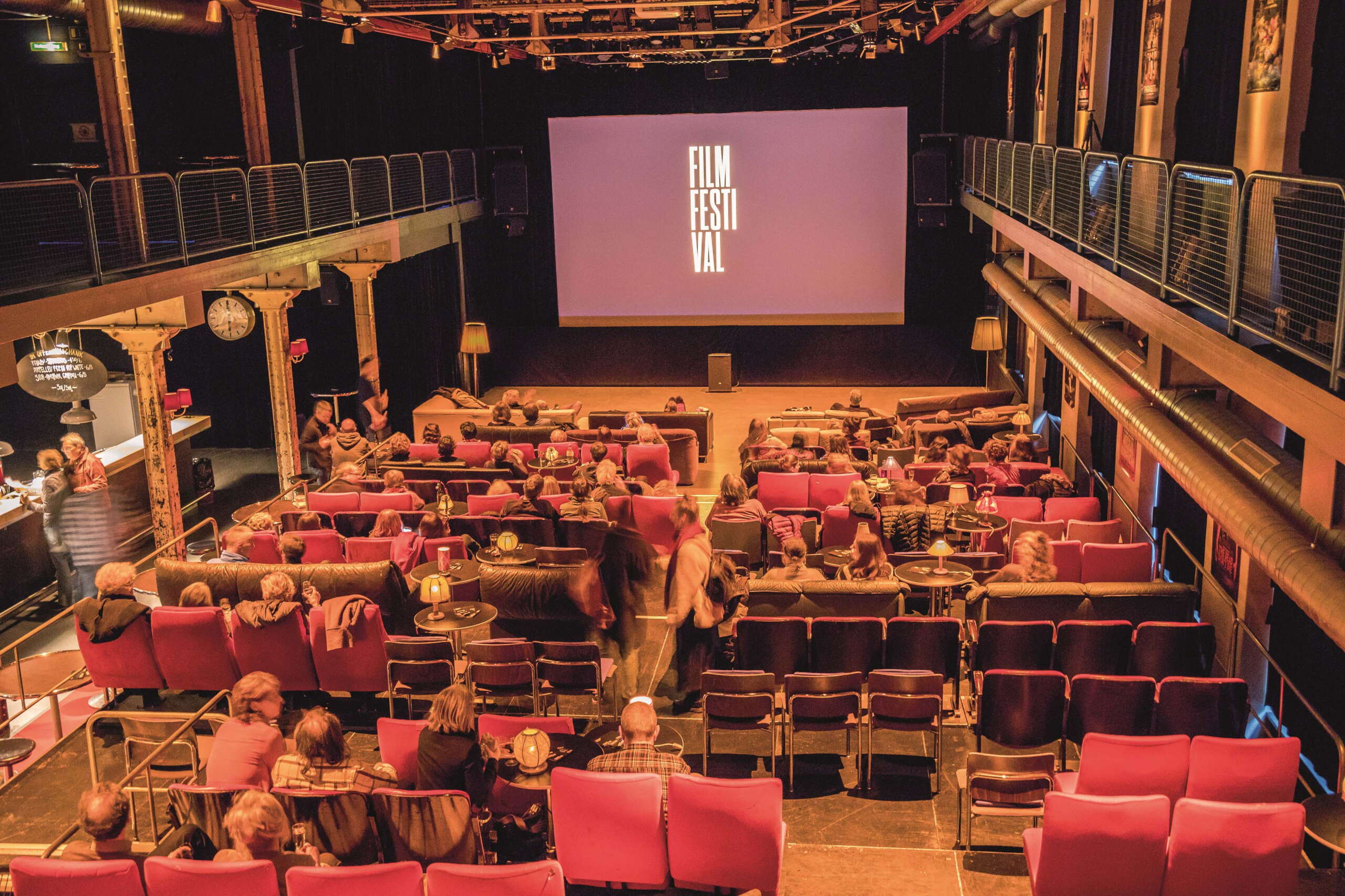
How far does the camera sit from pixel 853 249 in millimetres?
18766

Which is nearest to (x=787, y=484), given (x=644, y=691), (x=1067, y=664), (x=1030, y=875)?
(x=644, y=691)

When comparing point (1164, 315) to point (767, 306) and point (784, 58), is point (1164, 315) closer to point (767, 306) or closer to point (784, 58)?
point (784, 58)

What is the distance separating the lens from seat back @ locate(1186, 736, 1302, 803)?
519 centimetres

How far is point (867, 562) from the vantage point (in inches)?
318

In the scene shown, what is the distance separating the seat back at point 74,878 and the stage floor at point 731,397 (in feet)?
39.5

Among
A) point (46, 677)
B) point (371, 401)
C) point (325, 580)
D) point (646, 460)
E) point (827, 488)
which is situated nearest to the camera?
point (46, 677)

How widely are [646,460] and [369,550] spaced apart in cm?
395

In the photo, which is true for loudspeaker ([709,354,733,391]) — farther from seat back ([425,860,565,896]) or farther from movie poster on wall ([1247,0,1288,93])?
seat back ([425,860,565,896])

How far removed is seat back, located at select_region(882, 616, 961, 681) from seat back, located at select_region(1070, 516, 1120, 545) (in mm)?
2651

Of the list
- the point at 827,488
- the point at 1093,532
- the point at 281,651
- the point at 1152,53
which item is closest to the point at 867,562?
the point at 1093,532

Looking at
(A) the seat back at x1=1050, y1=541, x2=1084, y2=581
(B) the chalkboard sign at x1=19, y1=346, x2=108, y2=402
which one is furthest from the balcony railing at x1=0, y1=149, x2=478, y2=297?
(A) the seat back at x1=1050, y1=541, x2=1084, y2=581

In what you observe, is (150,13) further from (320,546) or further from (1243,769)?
(1243,769)

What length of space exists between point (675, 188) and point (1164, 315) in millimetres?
12809

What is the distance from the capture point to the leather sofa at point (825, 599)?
738 cm
